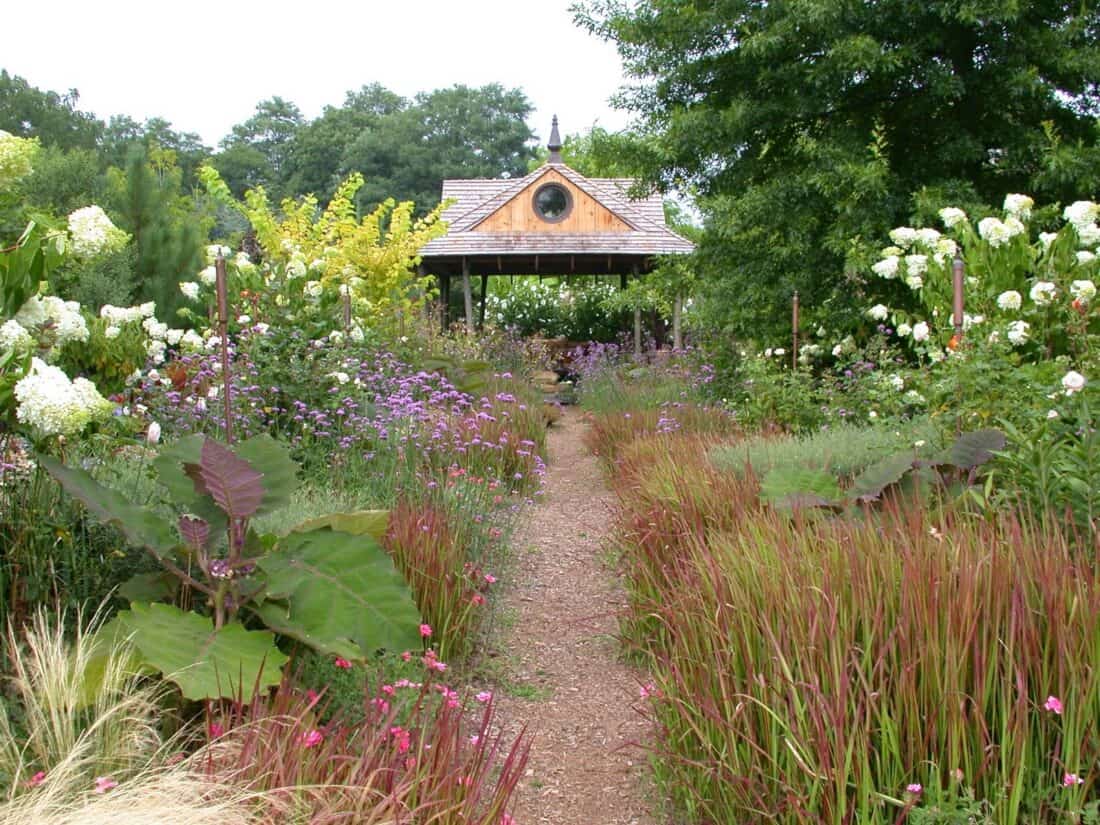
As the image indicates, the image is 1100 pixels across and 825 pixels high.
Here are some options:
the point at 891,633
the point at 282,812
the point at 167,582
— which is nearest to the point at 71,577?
the point at 167,582

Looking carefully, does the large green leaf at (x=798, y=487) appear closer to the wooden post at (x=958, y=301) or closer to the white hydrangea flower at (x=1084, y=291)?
the wooden post at (x=958, y=301)

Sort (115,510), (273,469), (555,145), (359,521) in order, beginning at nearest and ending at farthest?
(115,510), (273,469), (359,521), (555,145)

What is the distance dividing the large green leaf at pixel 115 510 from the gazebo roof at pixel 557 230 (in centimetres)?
1447

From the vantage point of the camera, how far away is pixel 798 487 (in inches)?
155

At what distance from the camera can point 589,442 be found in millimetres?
9398

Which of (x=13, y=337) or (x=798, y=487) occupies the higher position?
(x=13, y=337)

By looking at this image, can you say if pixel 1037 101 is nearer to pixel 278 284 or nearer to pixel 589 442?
pixel 589 442

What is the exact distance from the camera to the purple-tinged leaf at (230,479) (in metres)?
2.77

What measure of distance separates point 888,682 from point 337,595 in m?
1.51

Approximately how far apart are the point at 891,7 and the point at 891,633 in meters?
7.81

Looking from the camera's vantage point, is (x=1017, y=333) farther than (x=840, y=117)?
No

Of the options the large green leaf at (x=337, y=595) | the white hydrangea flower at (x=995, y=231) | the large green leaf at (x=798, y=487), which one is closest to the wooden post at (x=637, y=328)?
the white hydrangea flower at (x=995, y=231)

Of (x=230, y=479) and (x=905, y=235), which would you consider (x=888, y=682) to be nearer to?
(x=230, y=479)

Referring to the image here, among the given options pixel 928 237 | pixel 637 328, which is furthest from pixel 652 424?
pixel 637 328
